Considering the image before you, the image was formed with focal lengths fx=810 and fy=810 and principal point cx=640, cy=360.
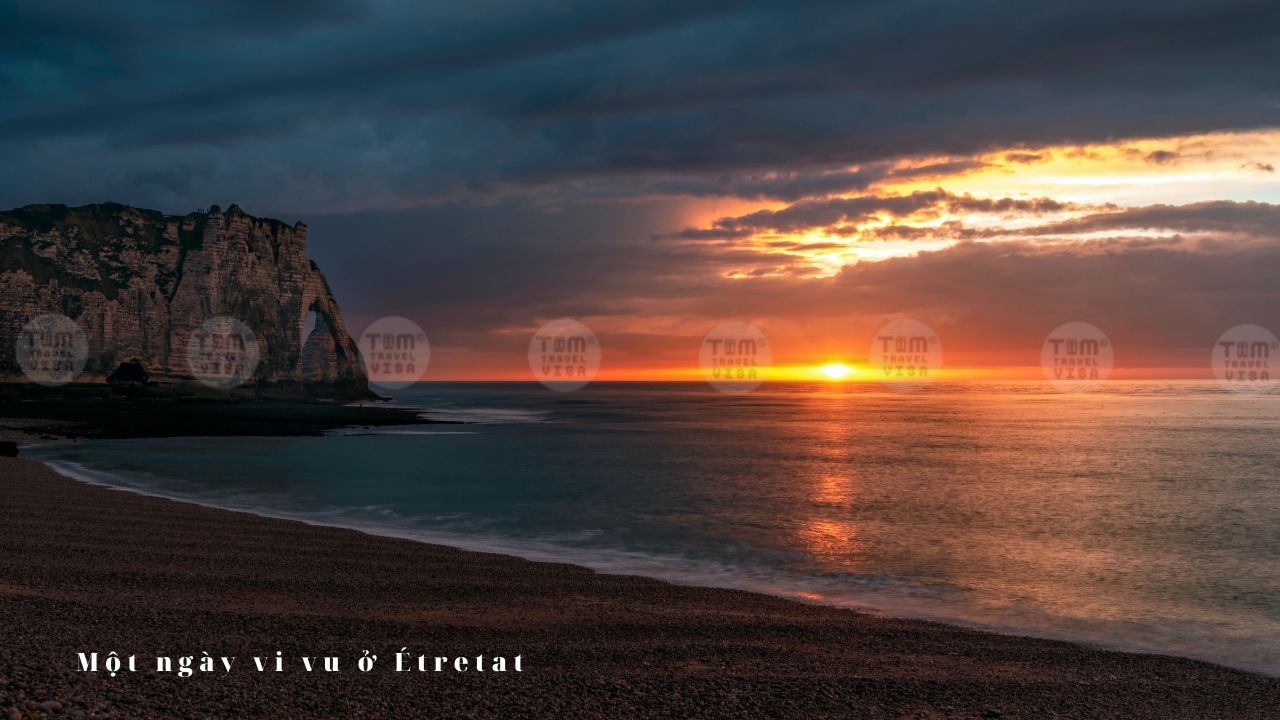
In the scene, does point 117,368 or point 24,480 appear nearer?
point 24,480

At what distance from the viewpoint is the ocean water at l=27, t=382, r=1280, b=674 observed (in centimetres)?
1650

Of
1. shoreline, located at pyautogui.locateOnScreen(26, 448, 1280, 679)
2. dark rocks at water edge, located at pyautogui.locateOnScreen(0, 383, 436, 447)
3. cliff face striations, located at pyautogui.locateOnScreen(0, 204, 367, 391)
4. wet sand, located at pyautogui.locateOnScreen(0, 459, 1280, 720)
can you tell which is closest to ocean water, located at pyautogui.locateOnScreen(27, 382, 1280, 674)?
shoreline, located at pyautogui.locateOnScreen(26, 448, 1280, 679)

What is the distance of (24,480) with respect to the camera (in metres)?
26.6

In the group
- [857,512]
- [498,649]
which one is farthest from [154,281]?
[498,649]

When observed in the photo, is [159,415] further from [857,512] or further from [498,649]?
[498,649]

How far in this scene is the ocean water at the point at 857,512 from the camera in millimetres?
16500

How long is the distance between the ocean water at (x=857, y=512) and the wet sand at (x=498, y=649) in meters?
2.74

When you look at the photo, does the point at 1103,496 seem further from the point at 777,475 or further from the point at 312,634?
the point at 312,634

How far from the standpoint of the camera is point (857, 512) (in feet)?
100

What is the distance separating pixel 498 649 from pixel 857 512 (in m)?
22.6

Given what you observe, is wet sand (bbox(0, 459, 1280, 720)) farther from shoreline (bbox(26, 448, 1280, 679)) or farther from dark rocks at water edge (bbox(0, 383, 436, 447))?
dark rocks at water edge (bbox(0, 383, 436, 447))

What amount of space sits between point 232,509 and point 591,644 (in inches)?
750

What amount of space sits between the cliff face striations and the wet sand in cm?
9164

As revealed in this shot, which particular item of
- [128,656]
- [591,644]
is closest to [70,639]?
[128,656]
